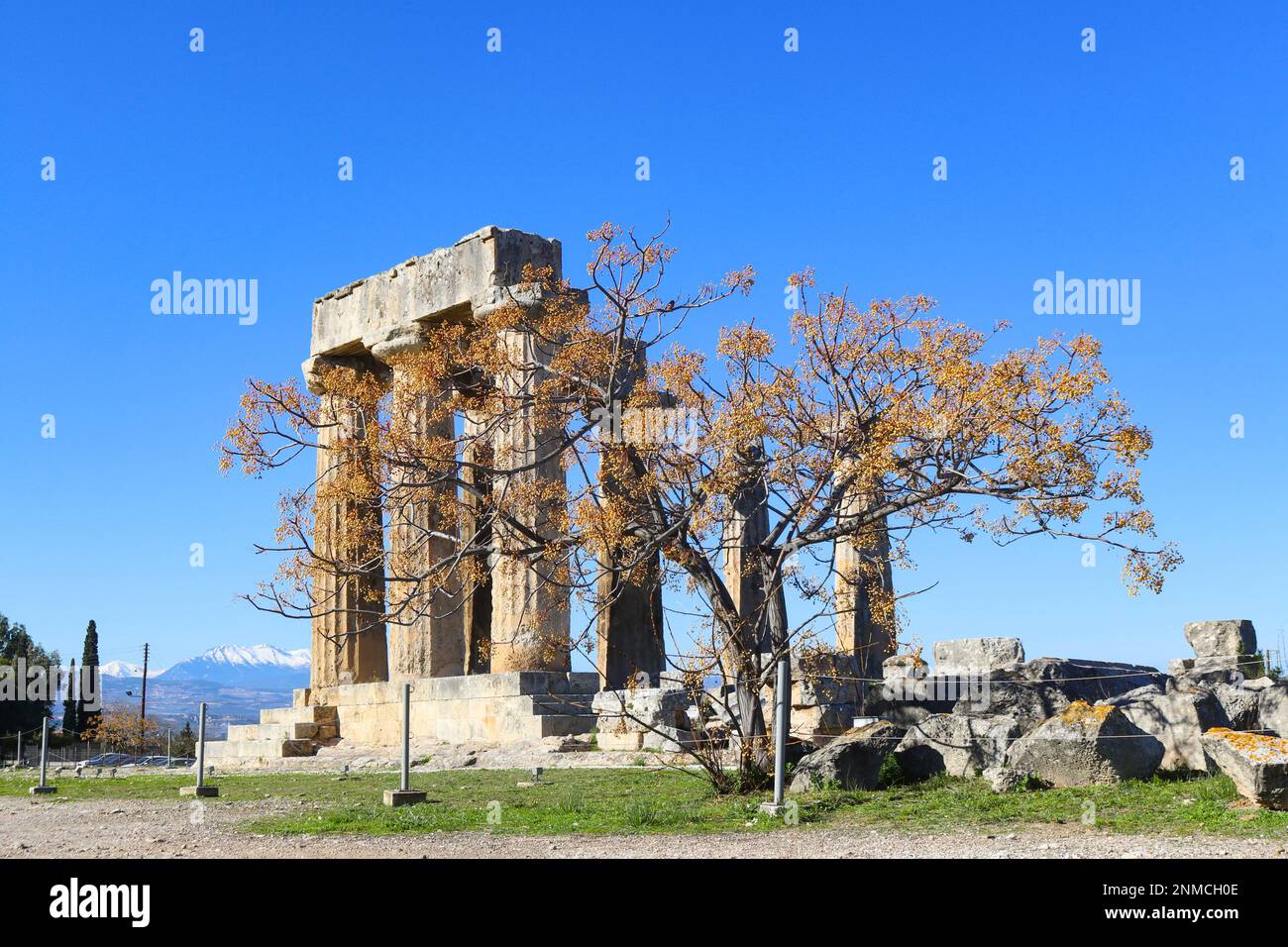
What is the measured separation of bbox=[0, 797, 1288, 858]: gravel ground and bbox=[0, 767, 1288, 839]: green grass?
0.42 meters

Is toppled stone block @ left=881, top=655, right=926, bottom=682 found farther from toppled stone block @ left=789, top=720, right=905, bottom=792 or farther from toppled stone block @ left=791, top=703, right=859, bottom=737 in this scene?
toppled stone block @ left=789, top=720, right=905, bottom=792

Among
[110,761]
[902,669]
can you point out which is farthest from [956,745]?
[110,761]

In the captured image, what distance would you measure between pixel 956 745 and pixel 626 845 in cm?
522

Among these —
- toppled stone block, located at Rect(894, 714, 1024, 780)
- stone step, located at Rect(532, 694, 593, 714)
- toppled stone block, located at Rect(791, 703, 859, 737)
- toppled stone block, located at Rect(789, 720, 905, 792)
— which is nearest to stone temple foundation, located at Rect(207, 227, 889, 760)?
stone step, located at Rect(532, 694, 593, 714)

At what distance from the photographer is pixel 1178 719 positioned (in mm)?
14852

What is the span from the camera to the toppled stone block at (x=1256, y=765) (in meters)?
11.6

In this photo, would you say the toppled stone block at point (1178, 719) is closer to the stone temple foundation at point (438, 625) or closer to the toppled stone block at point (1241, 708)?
the toppled stone block at point (1241, 708)

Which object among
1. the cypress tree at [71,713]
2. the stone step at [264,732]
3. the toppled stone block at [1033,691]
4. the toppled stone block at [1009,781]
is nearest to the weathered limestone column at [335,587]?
the stone step at [264,732]

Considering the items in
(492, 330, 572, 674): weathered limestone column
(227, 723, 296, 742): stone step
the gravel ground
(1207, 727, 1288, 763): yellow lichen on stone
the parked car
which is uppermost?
(492, 330, 572, 674): weathered limestone column

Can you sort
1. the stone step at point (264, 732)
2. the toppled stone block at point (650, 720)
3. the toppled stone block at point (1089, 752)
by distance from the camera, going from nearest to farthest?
the toppled stone block at point (1089, 752) < the toppled stone block at point (650, 720) < the stone step at point (264, 732)

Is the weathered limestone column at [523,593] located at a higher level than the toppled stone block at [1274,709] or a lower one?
higher

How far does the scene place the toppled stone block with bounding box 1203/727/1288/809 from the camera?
11.6 metres

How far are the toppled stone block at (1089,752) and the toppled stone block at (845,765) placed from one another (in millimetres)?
1524

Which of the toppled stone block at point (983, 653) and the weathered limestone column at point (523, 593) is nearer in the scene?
the toppled stone block at point (983, 653)
